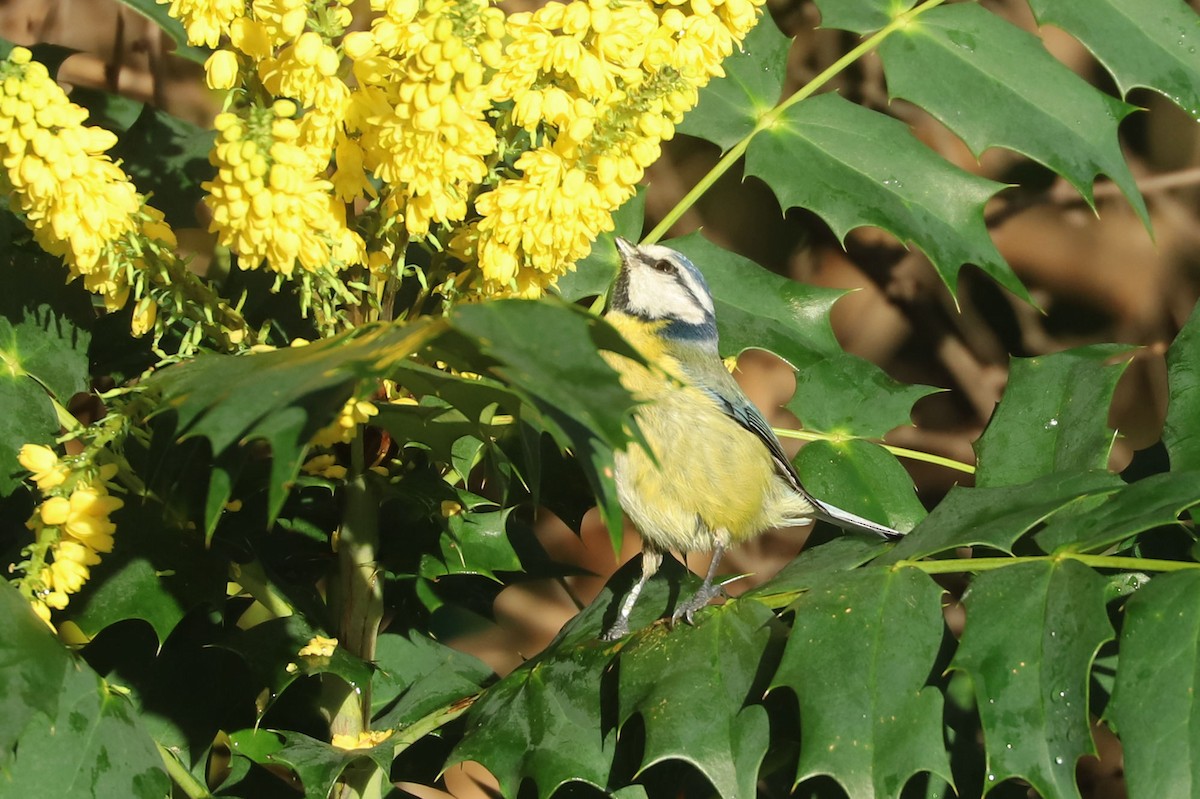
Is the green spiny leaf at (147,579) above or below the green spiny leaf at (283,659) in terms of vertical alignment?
above

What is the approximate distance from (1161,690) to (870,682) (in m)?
0.17

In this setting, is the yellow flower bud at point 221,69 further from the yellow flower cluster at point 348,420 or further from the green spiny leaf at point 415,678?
the green spiny leaf at point 415,678

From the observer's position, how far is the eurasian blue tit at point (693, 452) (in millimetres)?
1248

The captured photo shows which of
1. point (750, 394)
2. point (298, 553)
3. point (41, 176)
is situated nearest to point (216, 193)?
point (41, 176)

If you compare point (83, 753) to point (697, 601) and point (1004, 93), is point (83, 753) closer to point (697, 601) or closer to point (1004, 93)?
point (697, 601)

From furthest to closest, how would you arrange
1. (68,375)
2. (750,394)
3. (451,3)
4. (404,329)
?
(750,394) < (68,375) < (451,3) < (404,329)

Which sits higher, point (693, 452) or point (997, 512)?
point (997, 512)

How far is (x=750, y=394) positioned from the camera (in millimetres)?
2141

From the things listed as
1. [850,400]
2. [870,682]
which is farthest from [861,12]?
[870,682]

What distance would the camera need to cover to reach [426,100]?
0.77 metres

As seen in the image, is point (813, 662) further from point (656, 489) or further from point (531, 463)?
point (656, 489)

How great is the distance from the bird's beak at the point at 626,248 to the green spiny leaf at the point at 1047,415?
357mm

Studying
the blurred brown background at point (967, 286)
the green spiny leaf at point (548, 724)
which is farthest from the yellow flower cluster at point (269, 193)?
the blurred brown background at point (967, 286)

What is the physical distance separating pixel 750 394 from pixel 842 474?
3.15ft
